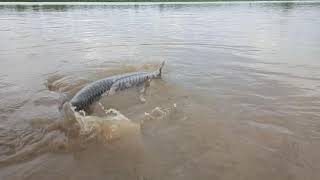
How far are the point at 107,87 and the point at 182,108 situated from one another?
1.68 m

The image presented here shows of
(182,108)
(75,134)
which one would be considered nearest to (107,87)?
(182,108)

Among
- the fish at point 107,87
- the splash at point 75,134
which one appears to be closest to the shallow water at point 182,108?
the splash at point 75,134

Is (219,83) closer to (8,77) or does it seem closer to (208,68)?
(208,68)

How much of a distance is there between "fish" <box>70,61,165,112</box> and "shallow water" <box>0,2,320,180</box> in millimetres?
242

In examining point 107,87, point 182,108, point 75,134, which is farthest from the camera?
point 107,87

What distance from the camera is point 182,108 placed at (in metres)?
6.93

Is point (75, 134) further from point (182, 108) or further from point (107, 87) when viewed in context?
point (182, 108)

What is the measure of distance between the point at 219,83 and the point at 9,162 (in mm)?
5345

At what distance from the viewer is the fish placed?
6.53 metres

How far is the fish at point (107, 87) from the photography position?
21.4ft

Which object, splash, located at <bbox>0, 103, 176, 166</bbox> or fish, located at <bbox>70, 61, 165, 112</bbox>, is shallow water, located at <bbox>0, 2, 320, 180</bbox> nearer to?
splash, located at <bbox>0, 103, 176, 166</bbox>

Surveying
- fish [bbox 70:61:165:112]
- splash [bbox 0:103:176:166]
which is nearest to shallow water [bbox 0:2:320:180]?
splash [bbox 0:103:176:166]

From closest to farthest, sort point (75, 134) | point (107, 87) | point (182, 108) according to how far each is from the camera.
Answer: point (75, 134)
point (182, 108)
point (107, 87)

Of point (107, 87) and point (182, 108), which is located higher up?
point (107, 87)
